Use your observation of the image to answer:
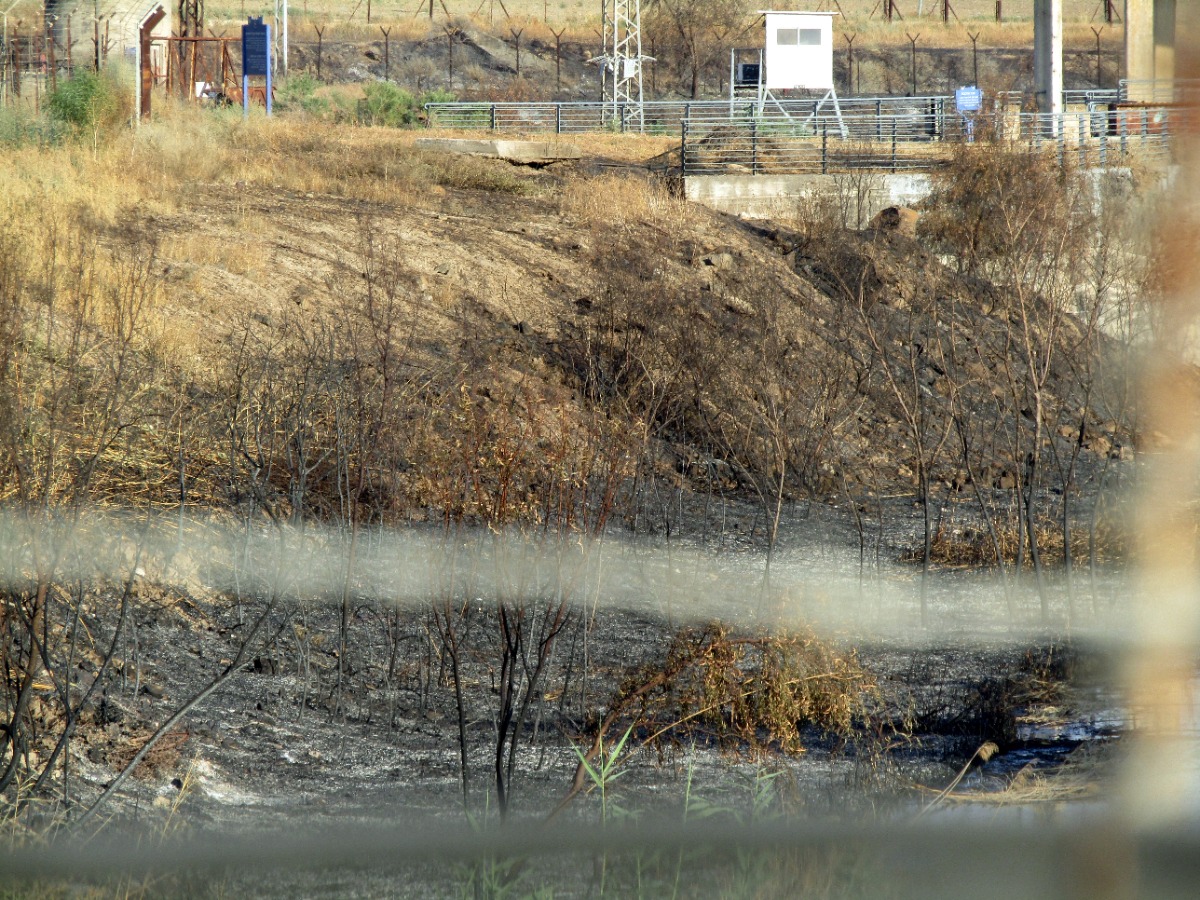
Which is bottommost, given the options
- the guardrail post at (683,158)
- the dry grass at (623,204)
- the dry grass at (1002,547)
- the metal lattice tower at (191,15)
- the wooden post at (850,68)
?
the dry grass at (1002,547)

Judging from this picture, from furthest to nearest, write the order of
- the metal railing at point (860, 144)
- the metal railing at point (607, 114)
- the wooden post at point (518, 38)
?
the wooden post at point (518, 38), the metal railing at point (607, 114), the metal railing at point (860, 144)

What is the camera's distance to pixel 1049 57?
1009 inches

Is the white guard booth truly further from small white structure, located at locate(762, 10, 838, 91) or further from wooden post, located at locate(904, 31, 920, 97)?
wooden post, located at locate(904, 31, 920, 97)

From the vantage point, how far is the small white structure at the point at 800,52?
31.1 metres

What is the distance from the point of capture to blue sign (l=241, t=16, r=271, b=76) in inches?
990

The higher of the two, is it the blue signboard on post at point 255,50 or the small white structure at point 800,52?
the small white structure at point 800,52

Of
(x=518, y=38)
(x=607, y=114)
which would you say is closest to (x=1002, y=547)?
(x=607, y=114)

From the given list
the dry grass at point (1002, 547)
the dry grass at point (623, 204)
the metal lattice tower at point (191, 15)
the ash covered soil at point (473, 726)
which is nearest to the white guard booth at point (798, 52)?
the dry grass at point (623, 204)

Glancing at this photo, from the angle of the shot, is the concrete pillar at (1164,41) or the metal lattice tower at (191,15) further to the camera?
the metal lattice tower at (191,15)

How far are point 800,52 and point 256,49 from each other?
42.7ft

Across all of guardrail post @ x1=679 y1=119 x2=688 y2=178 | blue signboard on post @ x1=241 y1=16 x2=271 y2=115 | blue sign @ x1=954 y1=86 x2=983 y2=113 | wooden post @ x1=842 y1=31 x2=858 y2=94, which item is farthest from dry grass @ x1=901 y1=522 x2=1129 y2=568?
wooden post @ x1=842 y1=31 x2=858 y2=94

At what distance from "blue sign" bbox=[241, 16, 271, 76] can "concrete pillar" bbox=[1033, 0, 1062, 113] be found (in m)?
14.9

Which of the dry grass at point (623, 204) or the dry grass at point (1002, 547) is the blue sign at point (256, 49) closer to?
the dry grass at point (623, 204)

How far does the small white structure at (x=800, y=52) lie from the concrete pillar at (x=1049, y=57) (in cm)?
625
